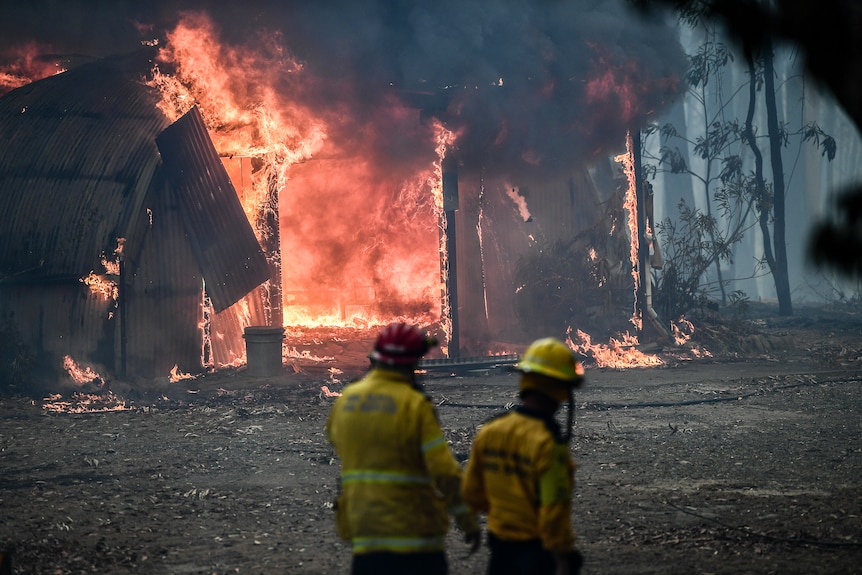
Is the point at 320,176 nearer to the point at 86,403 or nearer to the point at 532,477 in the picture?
the point at 86,403

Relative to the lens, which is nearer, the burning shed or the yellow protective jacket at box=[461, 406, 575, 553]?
the yellow protective jacket at box=[461, 406, 575, 553]

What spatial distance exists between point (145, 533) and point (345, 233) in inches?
757

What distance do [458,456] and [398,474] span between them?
19.8 feet

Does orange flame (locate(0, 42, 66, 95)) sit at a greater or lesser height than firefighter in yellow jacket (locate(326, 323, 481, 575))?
greater

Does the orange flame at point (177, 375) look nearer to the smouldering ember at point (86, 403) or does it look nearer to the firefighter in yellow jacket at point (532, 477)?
the smouldering ember at point (86, 403)

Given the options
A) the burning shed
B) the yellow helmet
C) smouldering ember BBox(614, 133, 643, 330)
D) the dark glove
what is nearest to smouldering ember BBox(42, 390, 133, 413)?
the burning shed

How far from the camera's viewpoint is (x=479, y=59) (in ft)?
64.3

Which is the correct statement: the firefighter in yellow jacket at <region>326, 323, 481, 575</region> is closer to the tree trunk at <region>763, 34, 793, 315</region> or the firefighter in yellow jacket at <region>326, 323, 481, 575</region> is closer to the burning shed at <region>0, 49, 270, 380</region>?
the burning shed at <region>0, 49, 270, 380</region>

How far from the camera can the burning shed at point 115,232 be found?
16.5m

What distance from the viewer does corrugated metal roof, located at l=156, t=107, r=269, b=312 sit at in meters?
17.2

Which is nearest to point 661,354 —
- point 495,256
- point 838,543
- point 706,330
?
point 706,330

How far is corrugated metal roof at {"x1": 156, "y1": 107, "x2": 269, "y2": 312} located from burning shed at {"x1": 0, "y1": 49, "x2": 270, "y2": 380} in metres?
0.02

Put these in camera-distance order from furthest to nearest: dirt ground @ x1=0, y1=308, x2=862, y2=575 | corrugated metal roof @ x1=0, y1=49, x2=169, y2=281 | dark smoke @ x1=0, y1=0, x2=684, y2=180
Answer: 1. dark smoke @ x1=0, y1=0, x2=684, y2=180
2. corrugated metal roof @ x1=0, y1=49, x2=169, y2=281
3. dirt ground @ x1=0, y1=308, x2=862, y2=575

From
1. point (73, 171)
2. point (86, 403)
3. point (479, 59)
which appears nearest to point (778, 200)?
point (479, 59)
